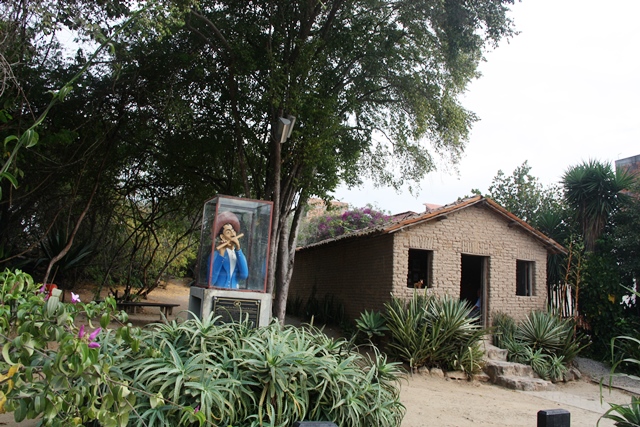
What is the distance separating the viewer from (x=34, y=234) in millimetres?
14688

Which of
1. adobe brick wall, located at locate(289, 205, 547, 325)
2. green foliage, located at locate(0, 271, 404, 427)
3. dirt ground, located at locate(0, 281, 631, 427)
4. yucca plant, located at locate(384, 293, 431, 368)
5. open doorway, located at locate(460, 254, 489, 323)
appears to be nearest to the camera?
green foliage, located at locate(0, 271, 404, 427)

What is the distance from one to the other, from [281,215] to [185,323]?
22.8 feet

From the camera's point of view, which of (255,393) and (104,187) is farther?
(104,187)

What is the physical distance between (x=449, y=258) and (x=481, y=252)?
3.71 ft

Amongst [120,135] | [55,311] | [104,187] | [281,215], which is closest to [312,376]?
[55,311]

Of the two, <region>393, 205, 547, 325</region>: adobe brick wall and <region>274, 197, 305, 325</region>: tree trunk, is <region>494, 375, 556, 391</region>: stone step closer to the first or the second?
<region>393, 205, 547, 325</region>: adobe brick wall

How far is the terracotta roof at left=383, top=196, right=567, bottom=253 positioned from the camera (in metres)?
12.1

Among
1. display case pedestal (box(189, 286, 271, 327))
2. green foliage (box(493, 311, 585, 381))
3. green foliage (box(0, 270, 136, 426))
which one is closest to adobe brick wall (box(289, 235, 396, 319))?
green foliage (box(493, 311, 585, 381))

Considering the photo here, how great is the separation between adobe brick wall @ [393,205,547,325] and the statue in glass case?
508 centimetres

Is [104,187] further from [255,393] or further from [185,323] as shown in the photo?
[255,393]

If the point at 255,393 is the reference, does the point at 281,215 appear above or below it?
above

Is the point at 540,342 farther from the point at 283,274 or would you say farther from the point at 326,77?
the point at 326,77

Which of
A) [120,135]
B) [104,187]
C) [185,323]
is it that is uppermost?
[120,135]

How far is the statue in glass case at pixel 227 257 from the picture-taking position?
802 cm
